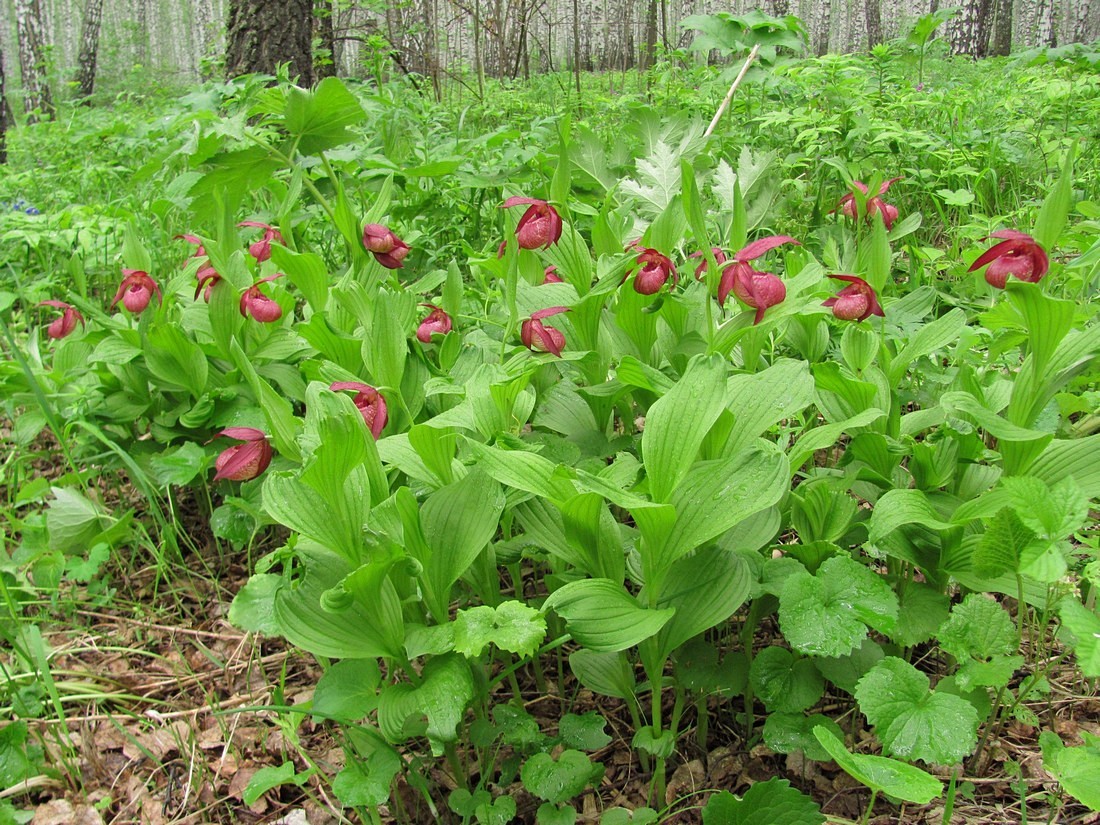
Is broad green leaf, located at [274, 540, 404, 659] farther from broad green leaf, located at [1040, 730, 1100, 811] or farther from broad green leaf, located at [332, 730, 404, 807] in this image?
broad green leaf, located at [1040, 730, 1100, 811]

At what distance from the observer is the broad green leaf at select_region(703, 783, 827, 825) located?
3.37 feet

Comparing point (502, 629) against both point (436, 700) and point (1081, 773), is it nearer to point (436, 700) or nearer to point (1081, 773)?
point (436, 700)

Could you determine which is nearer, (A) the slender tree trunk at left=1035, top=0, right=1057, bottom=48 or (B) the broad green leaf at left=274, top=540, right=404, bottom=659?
(B) the broad green leaf at left=274, top=540, right=404, bottom=659

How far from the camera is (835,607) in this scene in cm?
105

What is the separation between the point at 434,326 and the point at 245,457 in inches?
22.5

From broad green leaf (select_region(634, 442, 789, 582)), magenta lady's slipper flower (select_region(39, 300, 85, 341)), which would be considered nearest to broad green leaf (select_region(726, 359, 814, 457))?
broad green leaf (select_region(634, 442, 789, 582))

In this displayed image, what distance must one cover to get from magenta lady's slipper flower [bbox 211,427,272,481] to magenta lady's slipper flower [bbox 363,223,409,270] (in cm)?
62

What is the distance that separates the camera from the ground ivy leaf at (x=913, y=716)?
0.95m

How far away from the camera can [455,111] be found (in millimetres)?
5293

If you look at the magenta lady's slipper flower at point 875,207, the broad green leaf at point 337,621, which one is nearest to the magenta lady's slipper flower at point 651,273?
the magenta lady's slipper flower at point 875,207

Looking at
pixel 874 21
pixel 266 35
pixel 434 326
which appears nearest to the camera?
pixel 434 326

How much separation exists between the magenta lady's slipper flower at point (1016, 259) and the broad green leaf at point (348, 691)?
118 centimetres

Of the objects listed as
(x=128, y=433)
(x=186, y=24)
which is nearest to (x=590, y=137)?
(x=128, y=433)

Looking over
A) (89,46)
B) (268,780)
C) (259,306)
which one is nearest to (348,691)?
(268,780)
